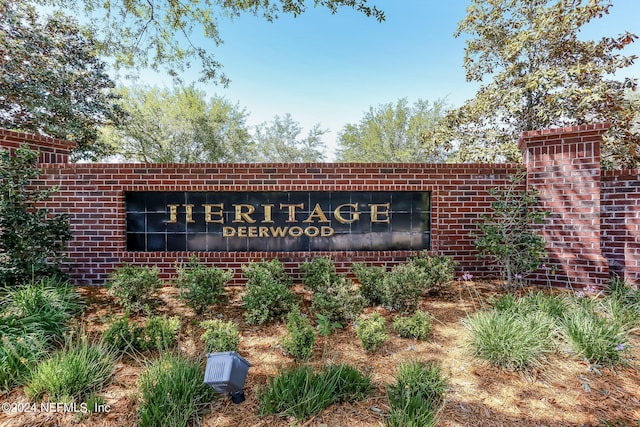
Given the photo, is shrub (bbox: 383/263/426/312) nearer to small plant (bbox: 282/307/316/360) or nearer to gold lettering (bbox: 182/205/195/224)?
small plant (bbox: 282/307/316/360)

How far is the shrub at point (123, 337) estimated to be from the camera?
2494 millimetres

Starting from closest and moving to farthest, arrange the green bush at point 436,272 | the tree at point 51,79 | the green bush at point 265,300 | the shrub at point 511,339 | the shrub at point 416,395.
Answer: the shrub at point 416,395
the shrub at point 511,339
the green bush at point 265,300
the green bush at point 436,272
the tree at point 51,79

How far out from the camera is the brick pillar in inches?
158

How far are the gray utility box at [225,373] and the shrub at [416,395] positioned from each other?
102 centimetres

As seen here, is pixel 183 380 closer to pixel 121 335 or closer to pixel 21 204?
pixel 121 335

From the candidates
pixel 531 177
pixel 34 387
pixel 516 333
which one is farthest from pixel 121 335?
pixel 531 177

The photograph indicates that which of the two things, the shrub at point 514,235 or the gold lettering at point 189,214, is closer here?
the shrub at point 514,235

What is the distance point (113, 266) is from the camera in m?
4.38

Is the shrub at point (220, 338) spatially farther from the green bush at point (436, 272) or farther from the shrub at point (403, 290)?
the green bush at point (436, 272)

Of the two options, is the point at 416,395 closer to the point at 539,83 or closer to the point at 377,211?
the point at 377,211

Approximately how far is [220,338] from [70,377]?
102 cm

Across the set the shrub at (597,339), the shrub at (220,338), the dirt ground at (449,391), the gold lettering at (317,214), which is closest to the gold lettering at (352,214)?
the gold lettering at (317,214)

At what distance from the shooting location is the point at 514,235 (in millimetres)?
3863

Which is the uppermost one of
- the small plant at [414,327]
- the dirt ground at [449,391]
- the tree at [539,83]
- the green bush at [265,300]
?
the tree at [539,83]
